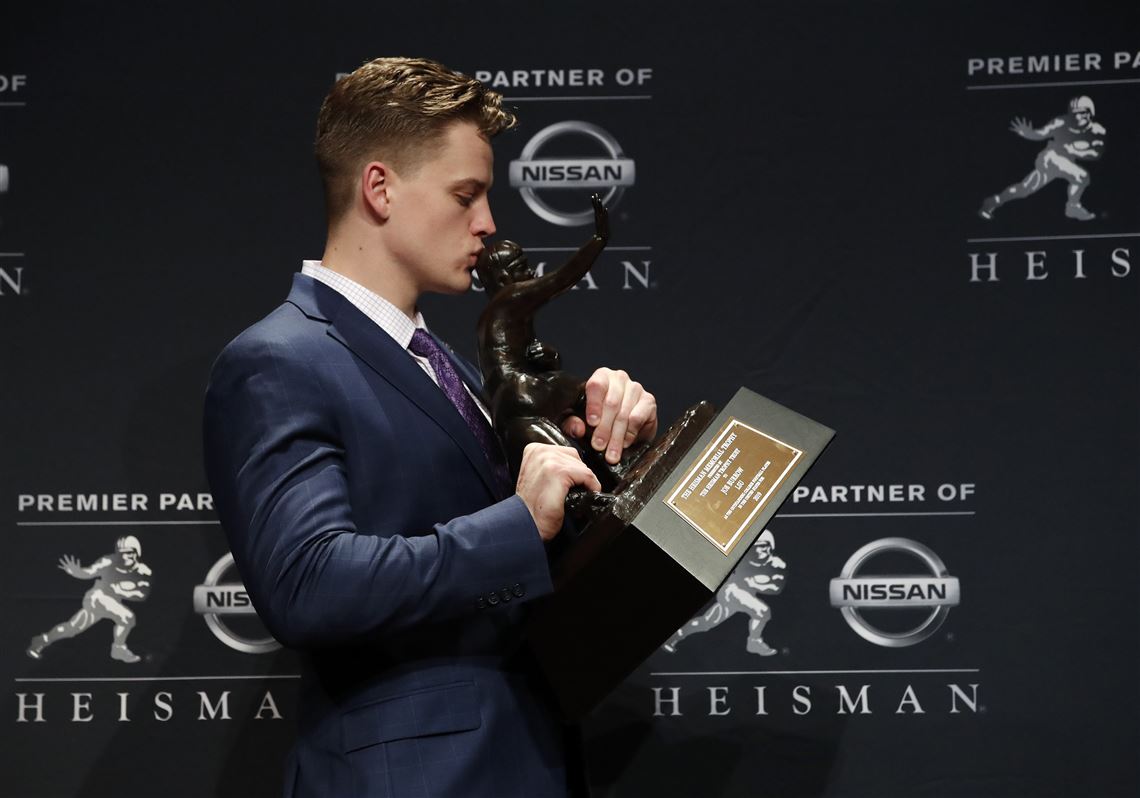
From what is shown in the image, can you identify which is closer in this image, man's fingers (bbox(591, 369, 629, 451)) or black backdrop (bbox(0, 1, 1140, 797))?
man's fingers (bbox(591, 369, 629, 451))

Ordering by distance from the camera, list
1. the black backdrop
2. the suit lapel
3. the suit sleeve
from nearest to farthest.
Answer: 1. the suit sleeve
2. the suit lapel
3. the black backdrop

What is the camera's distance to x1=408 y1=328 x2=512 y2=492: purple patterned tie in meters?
1.64

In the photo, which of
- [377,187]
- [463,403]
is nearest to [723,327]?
[463,403]

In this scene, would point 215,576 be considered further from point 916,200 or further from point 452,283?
point 916,200

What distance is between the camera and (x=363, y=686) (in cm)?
150

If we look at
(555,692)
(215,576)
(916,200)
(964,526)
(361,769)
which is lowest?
(361,769)

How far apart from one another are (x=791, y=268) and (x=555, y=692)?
1215 mm

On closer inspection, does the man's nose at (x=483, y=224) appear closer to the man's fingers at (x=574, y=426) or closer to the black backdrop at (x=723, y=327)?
the man's fingers at (x=574, y=426)

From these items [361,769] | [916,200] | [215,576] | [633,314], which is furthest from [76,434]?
[916,200]

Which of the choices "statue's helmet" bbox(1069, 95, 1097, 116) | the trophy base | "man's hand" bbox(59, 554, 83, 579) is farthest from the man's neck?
"statue's helmet" bbox(1069, 95, 1097, 116)

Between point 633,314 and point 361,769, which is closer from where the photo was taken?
point 361,769

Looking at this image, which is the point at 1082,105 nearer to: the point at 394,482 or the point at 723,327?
the point at 723,327

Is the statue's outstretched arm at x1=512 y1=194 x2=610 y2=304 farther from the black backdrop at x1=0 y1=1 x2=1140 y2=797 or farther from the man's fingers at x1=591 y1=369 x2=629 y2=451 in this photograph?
the black backdrop at x1=0 y1=1 x2=1140 y2=797

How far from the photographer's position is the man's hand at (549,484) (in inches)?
56.1
